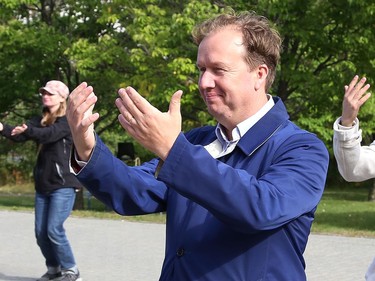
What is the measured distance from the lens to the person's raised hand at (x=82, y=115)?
2.30 metres

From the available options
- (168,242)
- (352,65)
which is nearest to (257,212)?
(168,242)

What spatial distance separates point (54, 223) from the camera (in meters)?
8.23

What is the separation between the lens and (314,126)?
21328 mm

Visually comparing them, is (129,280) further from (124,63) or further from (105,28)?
(105,28)

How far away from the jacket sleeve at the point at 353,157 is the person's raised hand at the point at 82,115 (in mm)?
2141

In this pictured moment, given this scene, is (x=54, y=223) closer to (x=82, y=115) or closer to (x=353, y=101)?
(x=353, y=101)

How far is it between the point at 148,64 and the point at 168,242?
17.8 metres

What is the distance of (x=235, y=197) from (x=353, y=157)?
7.46 feet

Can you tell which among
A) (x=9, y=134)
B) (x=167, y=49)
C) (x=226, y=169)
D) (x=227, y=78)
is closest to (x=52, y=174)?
(x=9, y=134)

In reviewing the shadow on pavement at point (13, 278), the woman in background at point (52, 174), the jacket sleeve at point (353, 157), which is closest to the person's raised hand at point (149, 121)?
the jacket sleeve at point (353, 157)

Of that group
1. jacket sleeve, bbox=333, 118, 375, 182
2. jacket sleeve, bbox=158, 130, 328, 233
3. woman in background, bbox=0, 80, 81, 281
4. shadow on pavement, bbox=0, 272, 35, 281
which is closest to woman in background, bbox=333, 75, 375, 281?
jacket sleeve, bbox=333, 118, 375, 182

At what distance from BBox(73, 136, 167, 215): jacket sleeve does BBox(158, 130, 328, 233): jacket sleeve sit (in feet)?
1.36

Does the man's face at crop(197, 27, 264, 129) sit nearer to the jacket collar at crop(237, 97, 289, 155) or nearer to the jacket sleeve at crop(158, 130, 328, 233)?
the jacket collar at crop(237, 97, 289, 155)

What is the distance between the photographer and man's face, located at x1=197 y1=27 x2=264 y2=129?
2.50 meters
